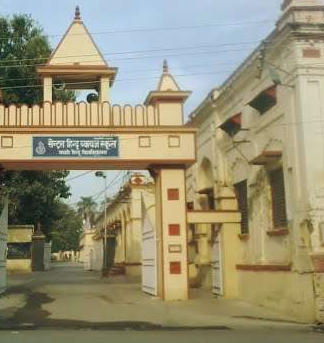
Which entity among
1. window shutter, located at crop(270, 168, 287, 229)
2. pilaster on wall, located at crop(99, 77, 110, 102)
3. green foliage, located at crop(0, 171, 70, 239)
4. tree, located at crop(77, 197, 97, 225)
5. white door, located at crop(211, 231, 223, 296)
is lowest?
white door, located at crop(211, 231, 223, 296)

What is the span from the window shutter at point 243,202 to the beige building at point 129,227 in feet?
24.3

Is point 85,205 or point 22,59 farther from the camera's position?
point 85,205

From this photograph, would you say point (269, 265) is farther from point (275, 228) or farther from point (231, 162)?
point (231, 162)

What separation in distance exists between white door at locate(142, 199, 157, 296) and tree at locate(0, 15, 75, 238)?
32.0 ft

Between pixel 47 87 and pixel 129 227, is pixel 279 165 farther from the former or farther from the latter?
pixel 129 227

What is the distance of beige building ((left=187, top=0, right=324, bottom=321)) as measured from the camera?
13805mm

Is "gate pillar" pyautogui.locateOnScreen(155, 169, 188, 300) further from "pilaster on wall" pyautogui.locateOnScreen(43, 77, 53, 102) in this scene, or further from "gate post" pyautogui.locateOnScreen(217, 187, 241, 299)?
"pilaster on wall" pyautogui.locateOnScreen(43, 77, 53, 102)

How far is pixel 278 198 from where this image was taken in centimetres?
1583

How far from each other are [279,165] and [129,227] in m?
17.7

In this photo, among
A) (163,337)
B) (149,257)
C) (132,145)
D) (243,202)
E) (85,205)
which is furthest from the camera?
(85,205)

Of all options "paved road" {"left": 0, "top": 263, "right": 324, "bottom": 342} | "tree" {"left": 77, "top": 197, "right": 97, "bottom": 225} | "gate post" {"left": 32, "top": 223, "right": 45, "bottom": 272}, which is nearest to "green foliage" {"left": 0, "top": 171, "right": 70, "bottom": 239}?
"gate post" {"left": 32, "top": 223, "right": 45, "bottom": 272}

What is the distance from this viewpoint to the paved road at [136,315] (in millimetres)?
12867

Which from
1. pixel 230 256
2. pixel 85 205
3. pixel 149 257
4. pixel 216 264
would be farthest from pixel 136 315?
pixel 85 205

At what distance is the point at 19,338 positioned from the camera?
11.0 metres
